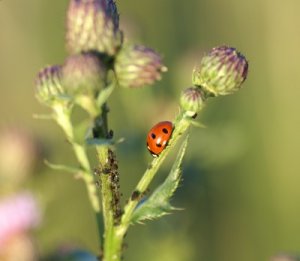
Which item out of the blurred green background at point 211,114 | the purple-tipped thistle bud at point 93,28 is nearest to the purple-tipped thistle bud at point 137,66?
the purple-tipped thistle bud at point 93,28

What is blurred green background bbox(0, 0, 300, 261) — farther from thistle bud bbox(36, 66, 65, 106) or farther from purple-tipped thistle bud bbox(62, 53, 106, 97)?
purple-tipped thistle bud bbox(62, 53, 106, 97)

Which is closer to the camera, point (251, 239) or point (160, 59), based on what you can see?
point (160, 59)

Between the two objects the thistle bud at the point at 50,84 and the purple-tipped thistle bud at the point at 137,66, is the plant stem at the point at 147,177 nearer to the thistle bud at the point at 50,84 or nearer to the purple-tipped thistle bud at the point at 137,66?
the purple-tipped thistle bud at the point at 137,66

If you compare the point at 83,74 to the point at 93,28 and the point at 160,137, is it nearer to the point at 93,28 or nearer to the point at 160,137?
the point at 93,28

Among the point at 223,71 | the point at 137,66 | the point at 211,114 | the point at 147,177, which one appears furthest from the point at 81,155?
the point at 211,114

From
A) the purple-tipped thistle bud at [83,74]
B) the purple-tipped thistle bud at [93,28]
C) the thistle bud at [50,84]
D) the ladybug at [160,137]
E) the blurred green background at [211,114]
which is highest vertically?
the purple-tipped thistle bud at [93,28]

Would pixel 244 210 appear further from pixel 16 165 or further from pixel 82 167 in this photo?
pixel 82 167

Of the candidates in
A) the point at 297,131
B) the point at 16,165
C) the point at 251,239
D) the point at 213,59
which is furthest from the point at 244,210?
the point at 213,59
